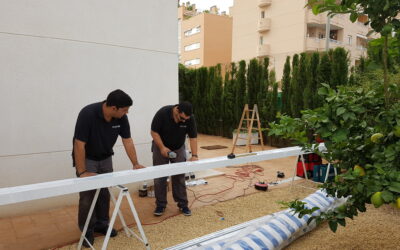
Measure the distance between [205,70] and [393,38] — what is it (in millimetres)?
11294

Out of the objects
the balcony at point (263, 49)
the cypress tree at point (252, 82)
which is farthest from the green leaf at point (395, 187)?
the balcony at point (263, 49)

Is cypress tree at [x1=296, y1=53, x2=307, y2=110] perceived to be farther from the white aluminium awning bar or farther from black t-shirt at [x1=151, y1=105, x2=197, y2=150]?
black t-shirt at [x1=151, y1=105, x2=197, y2=150]

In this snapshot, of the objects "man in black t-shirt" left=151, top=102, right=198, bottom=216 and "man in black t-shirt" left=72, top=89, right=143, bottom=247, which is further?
"man in black t-shirt" left=151, top=102, right=198, bottom=216

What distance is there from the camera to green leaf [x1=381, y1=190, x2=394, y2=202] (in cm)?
118

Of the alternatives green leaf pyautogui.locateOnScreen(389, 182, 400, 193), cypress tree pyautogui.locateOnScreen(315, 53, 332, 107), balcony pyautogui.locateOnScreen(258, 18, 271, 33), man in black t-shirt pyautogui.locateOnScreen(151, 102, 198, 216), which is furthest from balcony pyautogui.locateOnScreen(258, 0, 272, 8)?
green leaf pyautogui.locateOnScreen(389, 182, 400, 193)

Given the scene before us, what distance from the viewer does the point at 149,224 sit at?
3650mm

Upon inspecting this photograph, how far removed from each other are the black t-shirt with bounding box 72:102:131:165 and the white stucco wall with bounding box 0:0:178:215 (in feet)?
3.94

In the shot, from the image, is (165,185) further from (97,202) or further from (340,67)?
(340,67)

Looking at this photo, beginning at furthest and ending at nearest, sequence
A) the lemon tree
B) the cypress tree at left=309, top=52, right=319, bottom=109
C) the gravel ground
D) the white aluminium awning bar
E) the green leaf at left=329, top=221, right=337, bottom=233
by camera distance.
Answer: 1. the cypress tree at left=309, top=52, right=319, bottom=109
2. the gravel ground
3. the white aluminium awning bar
4. the green leaf at left=329, top=221, right=337, bottom=233
5. the lemon tree

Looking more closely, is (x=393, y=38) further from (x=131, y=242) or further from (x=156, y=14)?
(x=156, y=14)

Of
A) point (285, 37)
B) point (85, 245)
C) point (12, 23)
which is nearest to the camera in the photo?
point (85, 245)

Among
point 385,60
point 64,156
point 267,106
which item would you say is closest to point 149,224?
point 64,156

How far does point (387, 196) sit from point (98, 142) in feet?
Answer: 8.88

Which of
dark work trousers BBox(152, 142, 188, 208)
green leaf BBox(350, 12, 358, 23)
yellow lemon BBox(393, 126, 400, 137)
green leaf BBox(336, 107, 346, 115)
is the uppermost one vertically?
green leaf BBox(350, 12, 358, 23)
